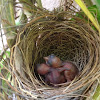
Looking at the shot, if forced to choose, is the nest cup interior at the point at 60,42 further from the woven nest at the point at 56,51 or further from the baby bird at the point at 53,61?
the baby bird at the point at 53,61

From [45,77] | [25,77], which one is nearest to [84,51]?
[45,77]

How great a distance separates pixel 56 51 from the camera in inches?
49.0

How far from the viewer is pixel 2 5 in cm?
76

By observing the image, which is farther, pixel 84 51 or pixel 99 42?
pixel 84 51

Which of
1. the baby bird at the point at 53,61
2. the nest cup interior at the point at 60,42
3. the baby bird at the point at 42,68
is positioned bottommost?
the baby bird at the point at 42,68

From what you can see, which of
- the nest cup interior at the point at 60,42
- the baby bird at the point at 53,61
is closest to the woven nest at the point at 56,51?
the nest cup interior at the point at 60,42

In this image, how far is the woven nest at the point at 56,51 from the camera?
27.7 inches

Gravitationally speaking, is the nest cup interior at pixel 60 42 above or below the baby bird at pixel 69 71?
above

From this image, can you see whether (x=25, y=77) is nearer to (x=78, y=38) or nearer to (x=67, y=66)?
(x=67, y=66)

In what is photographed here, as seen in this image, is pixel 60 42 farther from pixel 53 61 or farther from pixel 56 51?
pixel 53 61

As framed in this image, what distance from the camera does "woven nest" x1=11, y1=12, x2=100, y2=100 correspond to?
703mm

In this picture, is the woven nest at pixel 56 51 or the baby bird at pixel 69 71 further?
the baby bird at pixel 69 71

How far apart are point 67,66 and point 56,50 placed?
0.29 metres

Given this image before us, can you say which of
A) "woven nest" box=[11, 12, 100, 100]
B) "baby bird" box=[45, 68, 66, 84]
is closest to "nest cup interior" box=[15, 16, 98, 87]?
"woven nest" box=[11, 12, 100, 100]
